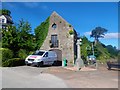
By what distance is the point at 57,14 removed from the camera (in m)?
35.1

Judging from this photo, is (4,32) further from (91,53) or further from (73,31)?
(91,53)

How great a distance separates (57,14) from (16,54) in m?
11.9

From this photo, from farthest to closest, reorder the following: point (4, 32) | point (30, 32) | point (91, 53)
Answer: point (91, 53) < point (30, 32) < point (4, 32)

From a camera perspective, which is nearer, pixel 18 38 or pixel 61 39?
pixel 18 38

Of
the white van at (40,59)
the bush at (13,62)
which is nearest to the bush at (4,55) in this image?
the bush at (13,62)

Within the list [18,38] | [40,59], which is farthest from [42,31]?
[40,59]

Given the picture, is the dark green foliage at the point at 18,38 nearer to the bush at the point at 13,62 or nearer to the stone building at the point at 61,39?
the bush at the point at 13,62

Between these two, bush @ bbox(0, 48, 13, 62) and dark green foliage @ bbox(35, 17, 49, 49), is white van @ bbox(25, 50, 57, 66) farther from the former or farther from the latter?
dark green foliage @ bbox(35, 17, 49, 49)

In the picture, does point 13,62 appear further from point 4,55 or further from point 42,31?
point 42,31

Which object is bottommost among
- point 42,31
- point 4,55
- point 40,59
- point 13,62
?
point 13,62

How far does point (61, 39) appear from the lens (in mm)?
34781

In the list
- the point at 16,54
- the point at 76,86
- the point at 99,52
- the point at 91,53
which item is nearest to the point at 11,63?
the point at 16,54

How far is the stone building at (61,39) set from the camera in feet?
112

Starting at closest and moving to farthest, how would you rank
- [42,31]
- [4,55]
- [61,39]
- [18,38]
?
[4,55], [18,38], [61,39], [42,31]
